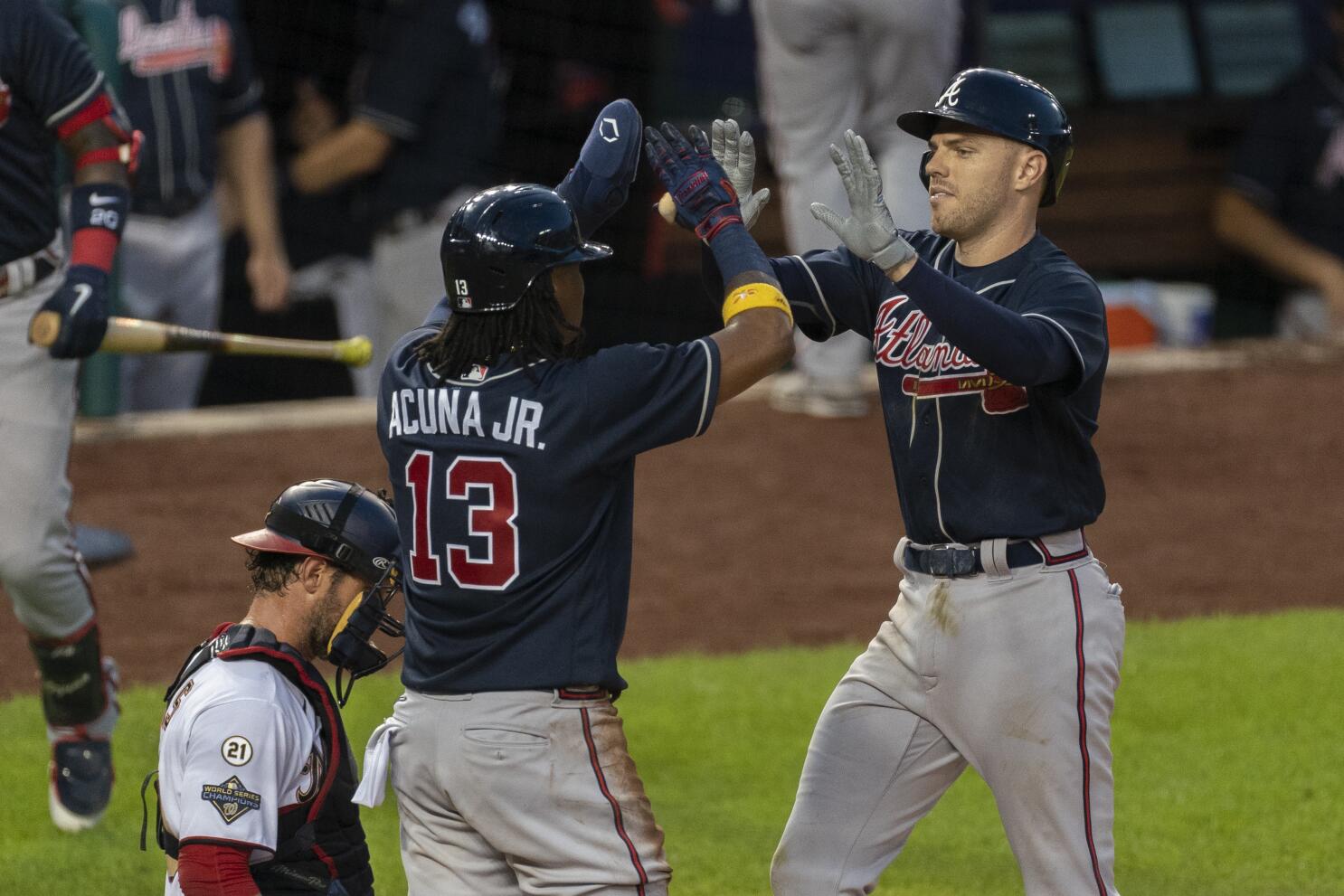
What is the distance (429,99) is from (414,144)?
0.80ft

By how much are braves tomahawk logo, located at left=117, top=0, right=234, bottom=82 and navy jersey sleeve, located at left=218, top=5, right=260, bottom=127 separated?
87mm

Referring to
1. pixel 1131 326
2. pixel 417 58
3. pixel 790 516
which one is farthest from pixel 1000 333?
pixel 1131 326

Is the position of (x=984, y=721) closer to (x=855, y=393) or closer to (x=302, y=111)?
(x=855, y=393)

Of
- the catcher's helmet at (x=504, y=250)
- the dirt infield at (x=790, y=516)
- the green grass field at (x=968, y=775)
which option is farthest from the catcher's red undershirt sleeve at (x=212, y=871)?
the dirt infield at (x=790, y=516)

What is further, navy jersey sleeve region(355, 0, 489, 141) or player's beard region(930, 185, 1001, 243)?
navy jersey sleeve region(355, 0, 489, 141)

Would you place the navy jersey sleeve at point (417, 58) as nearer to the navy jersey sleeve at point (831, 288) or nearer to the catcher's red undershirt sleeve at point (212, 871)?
the navy jersey sleeve at point (831, 288)

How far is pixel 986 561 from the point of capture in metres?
3.44

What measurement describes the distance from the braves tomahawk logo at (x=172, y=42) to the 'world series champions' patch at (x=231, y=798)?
5.05m

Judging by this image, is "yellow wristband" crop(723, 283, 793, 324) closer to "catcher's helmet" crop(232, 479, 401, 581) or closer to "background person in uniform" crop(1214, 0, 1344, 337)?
"catcher's helmet" crop(232, 479, 401, 581)

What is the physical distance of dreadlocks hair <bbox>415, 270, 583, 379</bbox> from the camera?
315 cm

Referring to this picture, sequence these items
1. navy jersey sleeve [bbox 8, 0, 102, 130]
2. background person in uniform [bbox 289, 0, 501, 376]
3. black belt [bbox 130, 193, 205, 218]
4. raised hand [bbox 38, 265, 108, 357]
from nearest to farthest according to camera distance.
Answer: raised hand [bbox 38, 265, 108, 357], navy jersey sleeve [bbox 8, 0, 102, 130], black belt [bbox 130, 193, 205, 218], background person in uniform [bbox 289, 0, 501, 376]

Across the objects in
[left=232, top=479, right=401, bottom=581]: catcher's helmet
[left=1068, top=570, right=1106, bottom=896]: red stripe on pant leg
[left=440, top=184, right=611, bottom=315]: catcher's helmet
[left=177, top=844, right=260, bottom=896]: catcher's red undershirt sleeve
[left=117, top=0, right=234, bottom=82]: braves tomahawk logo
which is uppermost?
[left=117, top=0, right=234, bottom=82]: braves tomahawk logo

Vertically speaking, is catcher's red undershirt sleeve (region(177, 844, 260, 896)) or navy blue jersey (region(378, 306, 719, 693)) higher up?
navy blue jersey (region(378, 306, 719, 693))

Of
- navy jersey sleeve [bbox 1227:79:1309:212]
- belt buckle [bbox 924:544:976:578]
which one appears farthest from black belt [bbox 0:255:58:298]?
navy jersey sleeve [bbox 1227:79:1309:212]
